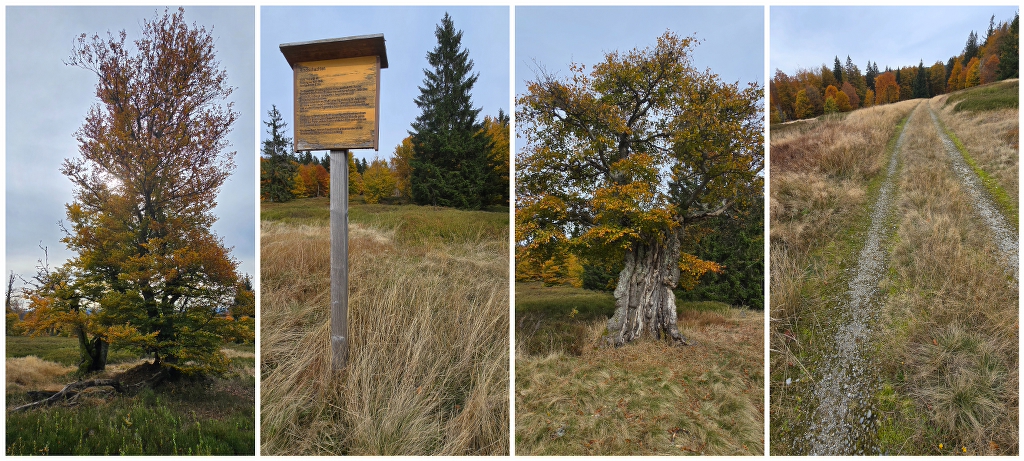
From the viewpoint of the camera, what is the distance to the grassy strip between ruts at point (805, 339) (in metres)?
2.94

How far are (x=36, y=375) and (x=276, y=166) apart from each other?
293 cm

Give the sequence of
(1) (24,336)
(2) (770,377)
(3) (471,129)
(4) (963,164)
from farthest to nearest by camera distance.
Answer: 1. (3) (471,129)
2. (4) (963,164)
3. (1) (24,336)
4. (2) (770,377)

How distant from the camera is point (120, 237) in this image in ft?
11.0

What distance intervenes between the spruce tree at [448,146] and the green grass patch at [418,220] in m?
0.40

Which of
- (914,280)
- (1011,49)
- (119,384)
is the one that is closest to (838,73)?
(1011,49)

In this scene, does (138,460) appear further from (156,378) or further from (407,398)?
(407,398)

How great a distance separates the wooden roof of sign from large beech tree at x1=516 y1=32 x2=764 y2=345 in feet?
4.30

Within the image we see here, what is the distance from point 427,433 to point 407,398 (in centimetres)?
33

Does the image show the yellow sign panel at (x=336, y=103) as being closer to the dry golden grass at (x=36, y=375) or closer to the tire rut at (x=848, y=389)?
the dry golden grass at (x=36, y=375)

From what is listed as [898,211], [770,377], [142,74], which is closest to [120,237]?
[142,74]

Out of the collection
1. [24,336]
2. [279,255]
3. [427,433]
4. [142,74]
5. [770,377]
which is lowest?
[427,433]

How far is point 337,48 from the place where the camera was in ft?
9.90

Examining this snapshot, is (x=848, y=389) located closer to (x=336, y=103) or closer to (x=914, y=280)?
(x=914, y=280)

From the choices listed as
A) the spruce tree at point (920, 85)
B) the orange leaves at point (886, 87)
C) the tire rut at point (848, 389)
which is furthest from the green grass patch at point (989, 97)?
the tire rut at point (848, 389)
